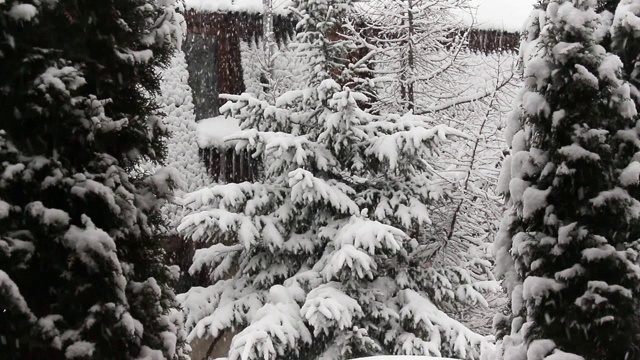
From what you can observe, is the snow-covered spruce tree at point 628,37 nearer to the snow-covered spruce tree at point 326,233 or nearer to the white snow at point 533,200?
the white snow at point 533,200

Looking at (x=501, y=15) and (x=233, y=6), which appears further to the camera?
(x=501, y=15)

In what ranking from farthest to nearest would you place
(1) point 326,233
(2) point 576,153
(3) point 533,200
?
(1) point 326,233
(3) point 533,200
(2) point 576,153

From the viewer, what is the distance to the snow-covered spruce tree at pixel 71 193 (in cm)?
329

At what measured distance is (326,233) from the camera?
9242mm

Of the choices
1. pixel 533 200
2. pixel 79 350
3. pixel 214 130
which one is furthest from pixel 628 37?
pixel 214 130

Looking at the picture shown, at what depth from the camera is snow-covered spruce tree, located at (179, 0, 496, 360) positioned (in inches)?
341

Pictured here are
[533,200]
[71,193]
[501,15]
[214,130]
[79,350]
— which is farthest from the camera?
[501,15]

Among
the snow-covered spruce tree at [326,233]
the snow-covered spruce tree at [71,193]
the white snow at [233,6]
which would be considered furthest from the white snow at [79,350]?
the white snow at [233,6]

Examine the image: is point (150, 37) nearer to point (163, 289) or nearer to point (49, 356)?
point (163, 289)

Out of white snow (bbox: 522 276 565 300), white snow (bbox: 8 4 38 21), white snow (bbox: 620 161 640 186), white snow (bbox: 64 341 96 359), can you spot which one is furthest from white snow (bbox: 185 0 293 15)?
white snow (bbox: 64 341 96 359)

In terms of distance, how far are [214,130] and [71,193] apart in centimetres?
934

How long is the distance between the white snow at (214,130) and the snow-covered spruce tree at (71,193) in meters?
Answer: 8.58

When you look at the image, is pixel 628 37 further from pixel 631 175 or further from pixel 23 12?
pixel 23 12

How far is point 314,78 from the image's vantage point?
10.1 meters
